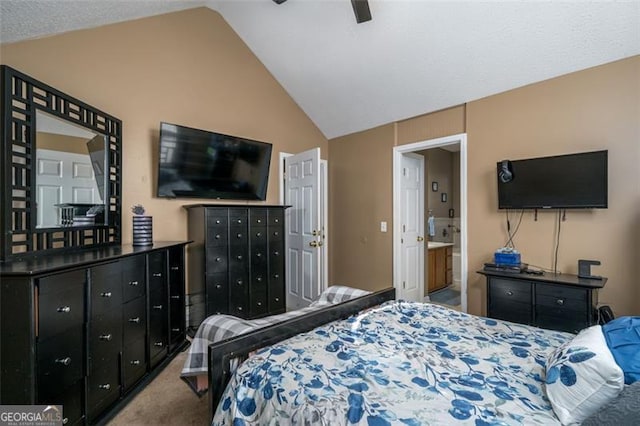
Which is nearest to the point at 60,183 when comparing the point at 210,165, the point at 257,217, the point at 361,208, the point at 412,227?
the point at 210,165

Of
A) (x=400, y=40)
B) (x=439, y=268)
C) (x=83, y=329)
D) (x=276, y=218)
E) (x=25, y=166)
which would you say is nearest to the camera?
(x=83, y=329)

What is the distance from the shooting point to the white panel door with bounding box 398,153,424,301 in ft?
13.1

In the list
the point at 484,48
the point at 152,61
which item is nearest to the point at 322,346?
the point at 484,48

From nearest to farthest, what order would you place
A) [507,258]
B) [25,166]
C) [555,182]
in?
[25,166] → [555,182] → [507,258]

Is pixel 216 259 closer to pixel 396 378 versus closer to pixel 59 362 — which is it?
pixel 59 362

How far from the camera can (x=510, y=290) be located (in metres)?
2.56

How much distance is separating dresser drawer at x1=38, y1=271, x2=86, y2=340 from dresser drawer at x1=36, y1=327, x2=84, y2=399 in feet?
0.14

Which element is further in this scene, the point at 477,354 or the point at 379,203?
the point at 379,203

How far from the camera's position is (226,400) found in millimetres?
1168

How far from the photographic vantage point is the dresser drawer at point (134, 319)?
1945mm

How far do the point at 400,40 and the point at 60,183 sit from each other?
322 centimetres

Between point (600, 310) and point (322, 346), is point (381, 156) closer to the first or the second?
point (600, 310)

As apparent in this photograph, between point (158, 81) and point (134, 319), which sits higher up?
point (158, 81)

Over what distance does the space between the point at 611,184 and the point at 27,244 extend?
4290 millimetres
